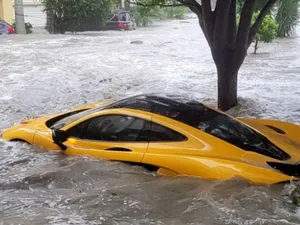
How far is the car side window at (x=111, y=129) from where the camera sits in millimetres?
5461

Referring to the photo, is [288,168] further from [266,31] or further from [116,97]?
[266,31]

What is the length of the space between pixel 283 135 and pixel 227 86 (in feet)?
13.8

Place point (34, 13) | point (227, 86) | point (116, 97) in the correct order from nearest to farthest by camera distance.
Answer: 1. point (227, 86)
2. point (116, 97)
3. point (34, 13)

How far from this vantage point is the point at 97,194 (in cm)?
499

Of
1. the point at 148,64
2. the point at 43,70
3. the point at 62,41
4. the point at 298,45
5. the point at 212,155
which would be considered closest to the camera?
the point at 212,155

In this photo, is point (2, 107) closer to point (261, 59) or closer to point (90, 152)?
point (90, 152)

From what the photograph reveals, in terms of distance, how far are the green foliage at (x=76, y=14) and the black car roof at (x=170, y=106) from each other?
26624 mm

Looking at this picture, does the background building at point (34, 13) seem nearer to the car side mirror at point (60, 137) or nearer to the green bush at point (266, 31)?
the green bush at point (266, 31)

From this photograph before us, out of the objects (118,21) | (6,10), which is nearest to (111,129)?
(118,21)

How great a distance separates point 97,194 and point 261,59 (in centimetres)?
1537

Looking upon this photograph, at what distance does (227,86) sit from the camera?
33.1 feet

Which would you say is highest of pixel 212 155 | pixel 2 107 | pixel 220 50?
pixel 220 50

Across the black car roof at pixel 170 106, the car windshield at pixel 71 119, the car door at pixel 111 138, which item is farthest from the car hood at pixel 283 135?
the car windshield at pixel 71 119

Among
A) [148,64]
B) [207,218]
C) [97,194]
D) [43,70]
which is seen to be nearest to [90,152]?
[97,194]
